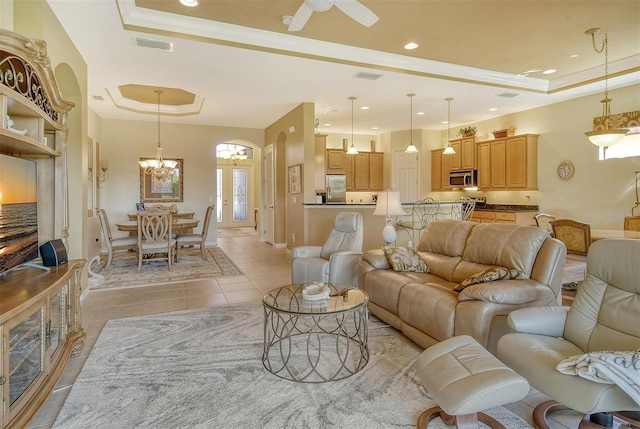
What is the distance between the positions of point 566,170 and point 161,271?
24.4 ft

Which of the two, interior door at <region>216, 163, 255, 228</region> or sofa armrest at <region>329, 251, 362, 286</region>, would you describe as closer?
sofa armrest at <region>329, 251, 362, 286</region>

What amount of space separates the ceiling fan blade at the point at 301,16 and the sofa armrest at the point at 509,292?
2607 millimetres

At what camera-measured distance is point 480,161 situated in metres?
8.15

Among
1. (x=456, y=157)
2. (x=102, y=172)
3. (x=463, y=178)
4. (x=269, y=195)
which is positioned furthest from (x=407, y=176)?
(x=102, y=172)

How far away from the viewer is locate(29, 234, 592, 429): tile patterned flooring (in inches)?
83.2

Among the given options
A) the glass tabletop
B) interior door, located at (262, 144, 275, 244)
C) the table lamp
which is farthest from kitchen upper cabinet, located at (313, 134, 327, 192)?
the glass tabletop

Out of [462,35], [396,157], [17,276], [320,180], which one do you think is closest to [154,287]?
[17,276]

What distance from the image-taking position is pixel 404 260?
345cm

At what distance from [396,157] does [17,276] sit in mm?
8772

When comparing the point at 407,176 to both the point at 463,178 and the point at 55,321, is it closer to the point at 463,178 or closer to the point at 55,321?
the point at 463,178

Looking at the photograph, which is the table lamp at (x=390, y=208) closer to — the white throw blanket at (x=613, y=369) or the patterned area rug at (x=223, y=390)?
the patterned area rug at (x=223, y=390)

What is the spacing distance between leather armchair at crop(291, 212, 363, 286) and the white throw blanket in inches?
96.4

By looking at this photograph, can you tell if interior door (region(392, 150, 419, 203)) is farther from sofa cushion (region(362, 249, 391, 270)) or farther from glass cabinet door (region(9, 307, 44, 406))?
glass cabinet door (region(9, 307, 44, 406))

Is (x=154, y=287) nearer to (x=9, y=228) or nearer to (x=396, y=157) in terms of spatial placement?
(x=9, y=228)
